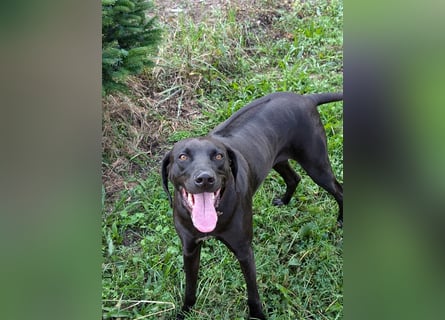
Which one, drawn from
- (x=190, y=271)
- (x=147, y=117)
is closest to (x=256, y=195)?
(x=190, y=271)

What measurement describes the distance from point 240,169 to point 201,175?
457 millimetres

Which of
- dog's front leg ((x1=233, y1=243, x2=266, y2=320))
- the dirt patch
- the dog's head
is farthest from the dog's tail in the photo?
the dirt patch

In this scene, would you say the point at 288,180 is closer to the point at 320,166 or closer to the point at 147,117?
the point at 320,166

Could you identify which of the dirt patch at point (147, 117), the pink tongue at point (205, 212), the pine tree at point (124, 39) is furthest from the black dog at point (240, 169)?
the dirt patch at point (147, 117)

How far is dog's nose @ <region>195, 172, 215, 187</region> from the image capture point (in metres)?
2.26

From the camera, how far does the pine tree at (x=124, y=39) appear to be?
119 inches

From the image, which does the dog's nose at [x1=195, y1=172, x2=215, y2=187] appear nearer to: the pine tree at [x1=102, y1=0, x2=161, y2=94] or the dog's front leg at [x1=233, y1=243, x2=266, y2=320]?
the dog's front leg at [x1=233, y1=243, x2=266, y2=320]

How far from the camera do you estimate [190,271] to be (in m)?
2.76

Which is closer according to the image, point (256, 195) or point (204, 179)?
point (204, 179)

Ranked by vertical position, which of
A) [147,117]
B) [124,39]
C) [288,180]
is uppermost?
[124,39]

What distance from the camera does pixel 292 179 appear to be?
353cm

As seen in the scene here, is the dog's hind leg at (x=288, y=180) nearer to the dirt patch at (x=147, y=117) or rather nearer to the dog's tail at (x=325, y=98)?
the dog's tail at (x=325, y=98)

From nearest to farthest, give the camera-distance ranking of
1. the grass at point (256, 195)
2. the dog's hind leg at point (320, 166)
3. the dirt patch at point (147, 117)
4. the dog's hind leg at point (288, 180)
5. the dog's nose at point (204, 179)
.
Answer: the dog's nose at point (204, 179)
the grass at point (256, 195)
the dog's hind leg at point (320, 166)
the dog's hind leg at point (288, 180)
the dirt patch at point (147, 117)

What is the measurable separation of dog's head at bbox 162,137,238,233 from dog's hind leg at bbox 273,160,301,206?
1.07 meters
